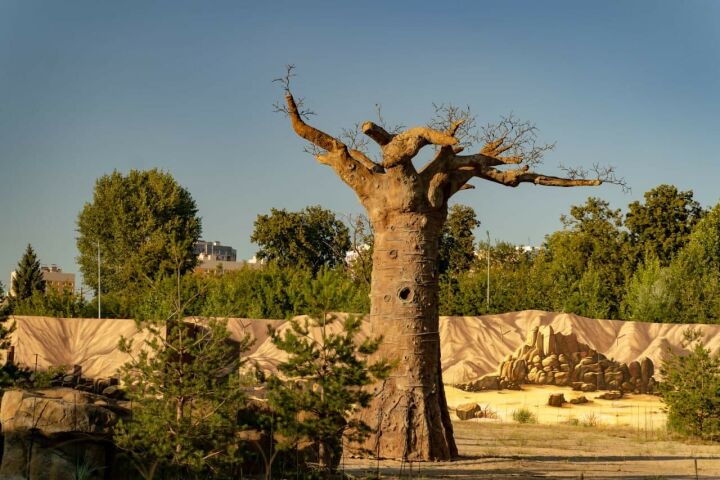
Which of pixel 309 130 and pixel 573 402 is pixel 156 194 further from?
pixel 309 130

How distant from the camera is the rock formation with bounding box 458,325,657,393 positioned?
2883cm

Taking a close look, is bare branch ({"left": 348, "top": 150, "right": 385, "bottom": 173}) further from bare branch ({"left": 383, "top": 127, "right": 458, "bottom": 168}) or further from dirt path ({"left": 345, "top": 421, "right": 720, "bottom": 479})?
dirt path ({"left": 345, "top": 421, "right": 720, "bottom": 479})

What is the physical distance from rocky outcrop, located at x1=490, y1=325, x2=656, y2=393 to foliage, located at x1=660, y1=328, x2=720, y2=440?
1001 centimetres

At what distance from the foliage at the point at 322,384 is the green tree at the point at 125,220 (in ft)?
165

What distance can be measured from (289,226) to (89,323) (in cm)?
1924

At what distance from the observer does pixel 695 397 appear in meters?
17.6

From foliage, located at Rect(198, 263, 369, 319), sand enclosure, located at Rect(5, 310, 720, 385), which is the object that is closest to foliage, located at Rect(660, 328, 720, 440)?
sand enclosure, located at Rect(5, 310, 720, 385)

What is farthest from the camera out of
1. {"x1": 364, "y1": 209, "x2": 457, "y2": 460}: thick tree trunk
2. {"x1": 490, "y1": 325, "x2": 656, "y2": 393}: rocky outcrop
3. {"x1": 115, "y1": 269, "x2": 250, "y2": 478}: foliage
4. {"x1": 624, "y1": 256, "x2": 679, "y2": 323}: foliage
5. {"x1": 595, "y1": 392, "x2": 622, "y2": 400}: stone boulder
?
{"x1": 624, "y1": 256, "x2": 679, "y2": 323}: foliage

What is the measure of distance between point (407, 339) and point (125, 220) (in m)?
50.2

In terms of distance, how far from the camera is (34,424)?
327 inches

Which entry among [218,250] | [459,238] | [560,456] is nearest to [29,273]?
[459,238]

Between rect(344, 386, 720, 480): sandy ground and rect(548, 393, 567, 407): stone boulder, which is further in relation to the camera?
rect(548, 393, 567, 407): stone boulder

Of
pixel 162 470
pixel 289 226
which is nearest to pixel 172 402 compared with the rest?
pixel 162 470

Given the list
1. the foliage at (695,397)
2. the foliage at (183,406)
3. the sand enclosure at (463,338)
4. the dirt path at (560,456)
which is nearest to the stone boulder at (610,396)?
the sand enclosure at (463,338)
